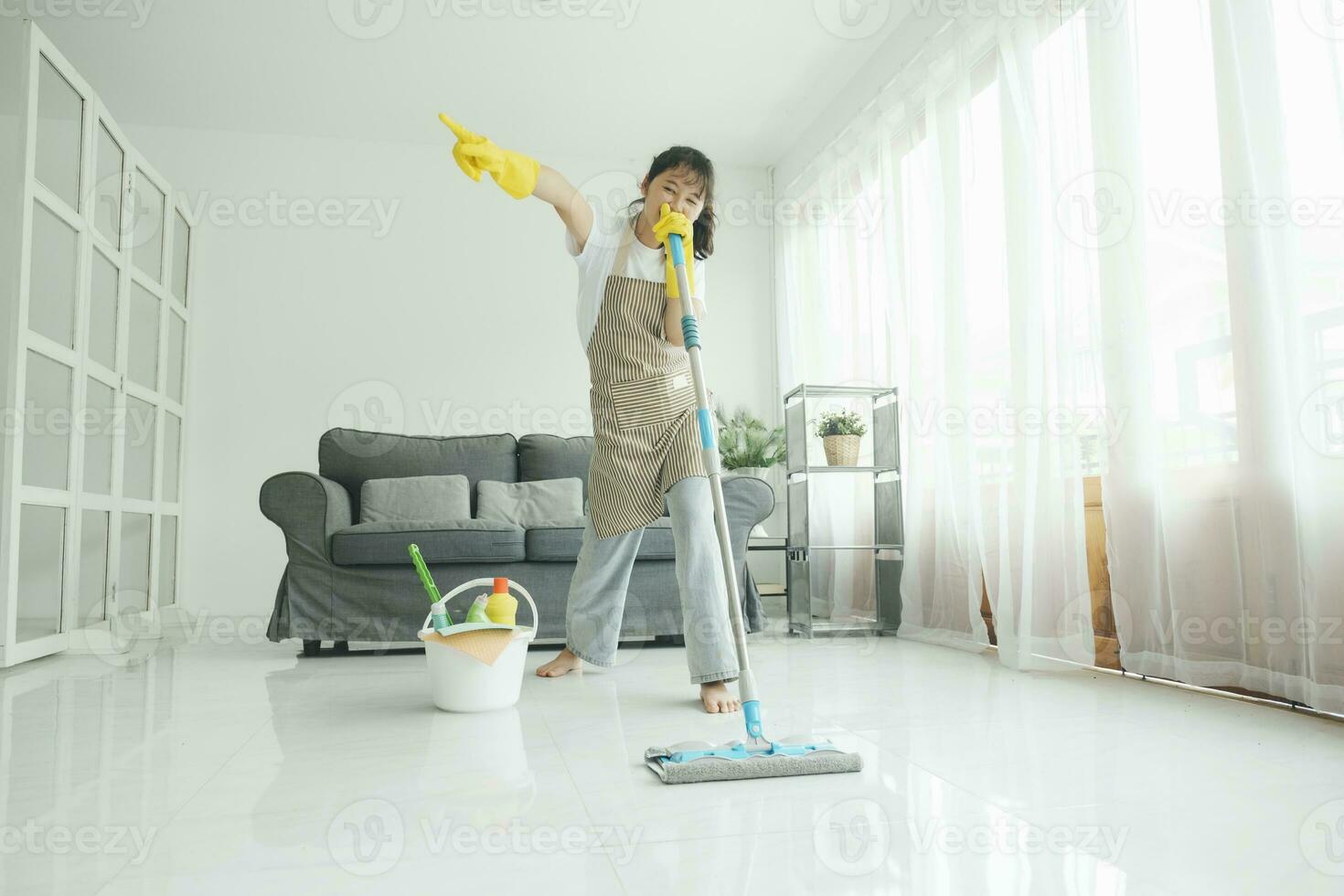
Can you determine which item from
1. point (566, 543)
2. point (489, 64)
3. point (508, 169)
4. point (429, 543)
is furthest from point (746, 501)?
point (489, 64)

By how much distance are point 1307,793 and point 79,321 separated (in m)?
3.76

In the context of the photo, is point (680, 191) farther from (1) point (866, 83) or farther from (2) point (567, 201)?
(1) point (866, 83)

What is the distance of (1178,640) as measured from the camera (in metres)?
2.28

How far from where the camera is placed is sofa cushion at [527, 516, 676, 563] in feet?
10.6

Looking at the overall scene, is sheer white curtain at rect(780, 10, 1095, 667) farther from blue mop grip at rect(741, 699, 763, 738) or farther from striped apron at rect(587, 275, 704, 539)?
blue mop grip at rect(741, 699, 763, 738)

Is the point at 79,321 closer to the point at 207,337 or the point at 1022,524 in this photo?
the point at 207,337

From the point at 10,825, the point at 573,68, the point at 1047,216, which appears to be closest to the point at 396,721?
the point at 10,825

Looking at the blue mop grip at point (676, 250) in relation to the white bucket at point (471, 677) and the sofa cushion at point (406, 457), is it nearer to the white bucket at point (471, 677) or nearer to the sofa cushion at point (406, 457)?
the white bucket at point (471, 677)

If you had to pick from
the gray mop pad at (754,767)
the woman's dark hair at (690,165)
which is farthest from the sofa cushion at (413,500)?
the gray mop pad at (754,767)

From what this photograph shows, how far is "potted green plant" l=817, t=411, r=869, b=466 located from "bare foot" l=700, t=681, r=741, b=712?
1.78m

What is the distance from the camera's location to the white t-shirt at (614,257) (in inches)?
85.7

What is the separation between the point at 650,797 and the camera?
1.33 m

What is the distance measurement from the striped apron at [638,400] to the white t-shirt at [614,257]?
0.8 inches

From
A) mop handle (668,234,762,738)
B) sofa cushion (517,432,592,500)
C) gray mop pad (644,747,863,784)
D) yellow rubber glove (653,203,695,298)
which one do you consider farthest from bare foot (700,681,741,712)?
sofa cushion (517,432,592,500)
